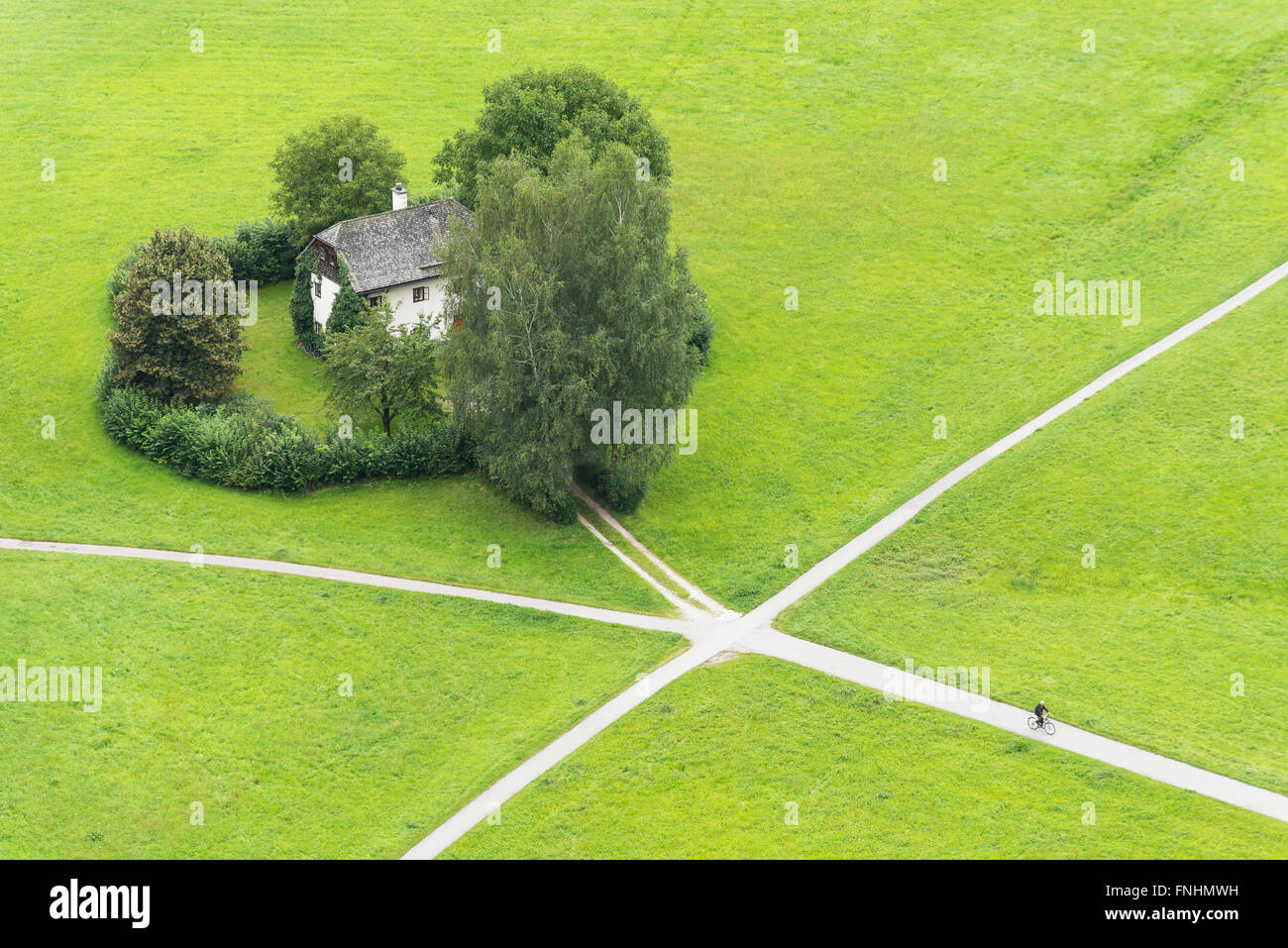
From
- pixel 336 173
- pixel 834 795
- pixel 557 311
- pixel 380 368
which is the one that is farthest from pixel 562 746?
pixel 336 173

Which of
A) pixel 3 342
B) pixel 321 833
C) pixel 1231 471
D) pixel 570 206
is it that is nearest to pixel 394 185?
pixel 570 206

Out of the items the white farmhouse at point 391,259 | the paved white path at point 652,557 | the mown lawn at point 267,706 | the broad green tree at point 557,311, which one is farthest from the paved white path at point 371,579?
the white farmhouse at point 391,259

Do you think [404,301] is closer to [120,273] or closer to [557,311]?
[557,311]

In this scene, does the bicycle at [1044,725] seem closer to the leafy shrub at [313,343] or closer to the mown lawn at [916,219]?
the mown lawn at [916,219]

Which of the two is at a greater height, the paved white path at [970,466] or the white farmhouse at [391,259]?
the white farmhouse at [391,259]

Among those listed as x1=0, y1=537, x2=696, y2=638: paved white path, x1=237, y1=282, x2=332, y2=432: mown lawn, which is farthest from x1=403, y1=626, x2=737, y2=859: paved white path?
x1=237, y1=282, x2=332, y2=432: mown lawn

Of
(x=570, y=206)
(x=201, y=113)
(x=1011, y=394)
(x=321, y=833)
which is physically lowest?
(x=321, y=833)

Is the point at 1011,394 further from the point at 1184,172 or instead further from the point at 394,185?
the point at 394,185
